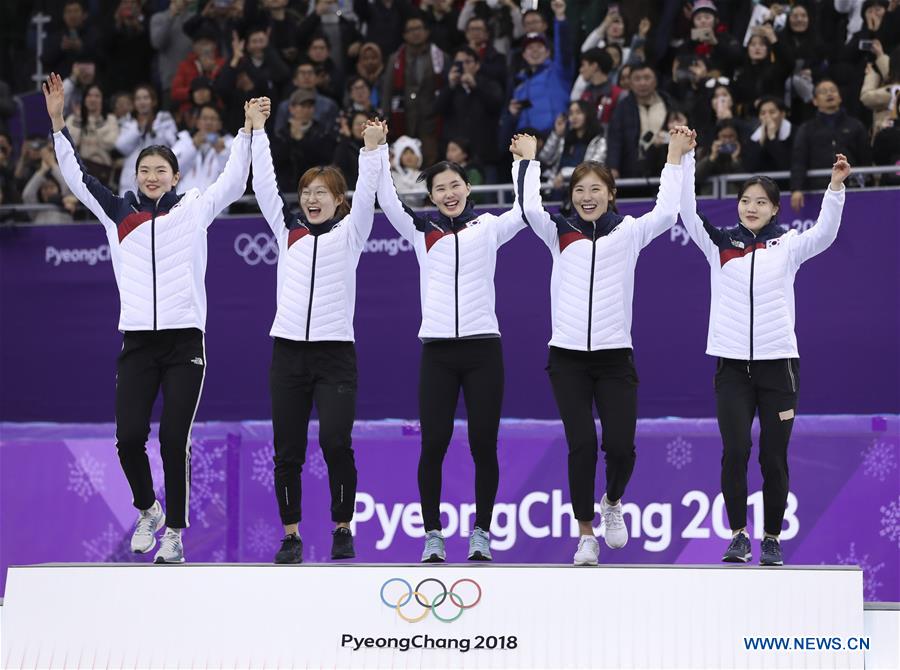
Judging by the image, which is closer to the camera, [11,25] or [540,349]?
[540,349]

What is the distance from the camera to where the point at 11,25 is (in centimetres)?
1474

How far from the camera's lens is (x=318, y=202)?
7121 millimetres

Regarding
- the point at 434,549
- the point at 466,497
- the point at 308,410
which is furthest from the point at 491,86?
the point at 434,549

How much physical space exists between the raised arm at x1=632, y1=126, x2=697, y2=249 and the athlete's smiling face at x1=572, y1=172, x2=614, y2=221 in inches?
7.7

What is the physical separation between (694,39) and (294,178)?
11.1 ft

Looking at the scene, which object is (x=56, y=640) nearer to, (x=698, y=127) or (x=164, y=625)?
(x=164, y=625)

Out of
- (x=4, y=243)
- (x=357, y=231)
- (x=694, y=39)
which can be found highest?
(x=694, y=39)

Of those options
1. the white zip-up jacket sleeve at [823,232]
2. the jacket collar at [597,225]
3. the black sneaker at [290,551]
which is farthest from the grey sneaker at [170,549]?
the white zip-up jacket sleeve at [823,232]

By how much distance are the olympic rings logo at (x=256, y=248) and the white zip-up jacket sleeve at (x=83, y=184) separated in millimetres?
3807

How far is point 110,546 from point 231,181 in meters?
3.15

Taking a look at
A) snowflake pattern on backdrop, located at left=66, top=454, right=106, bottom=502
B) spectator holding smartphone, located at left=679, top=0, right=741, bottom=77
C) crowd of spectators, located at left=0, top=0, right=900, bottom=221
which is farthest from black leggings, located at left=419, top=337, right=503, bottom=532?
spectator holding smartphone, located at left=679, top=0, right=741, bottom=77

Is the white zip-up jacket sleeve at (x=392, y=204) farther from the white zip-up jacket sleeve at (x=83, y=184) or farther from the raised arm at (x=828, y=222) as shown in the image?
the raised arm at (x=828, y=222)

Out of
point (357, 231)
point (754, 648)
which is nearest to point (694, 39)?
point (357, 231)

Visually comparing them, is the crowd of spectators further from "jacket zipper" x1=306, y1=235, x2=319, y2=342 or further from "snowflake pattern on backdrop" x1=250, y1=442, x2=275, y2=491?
"jacket zipper" x1=306, y1=235, x2=319, y2=342
